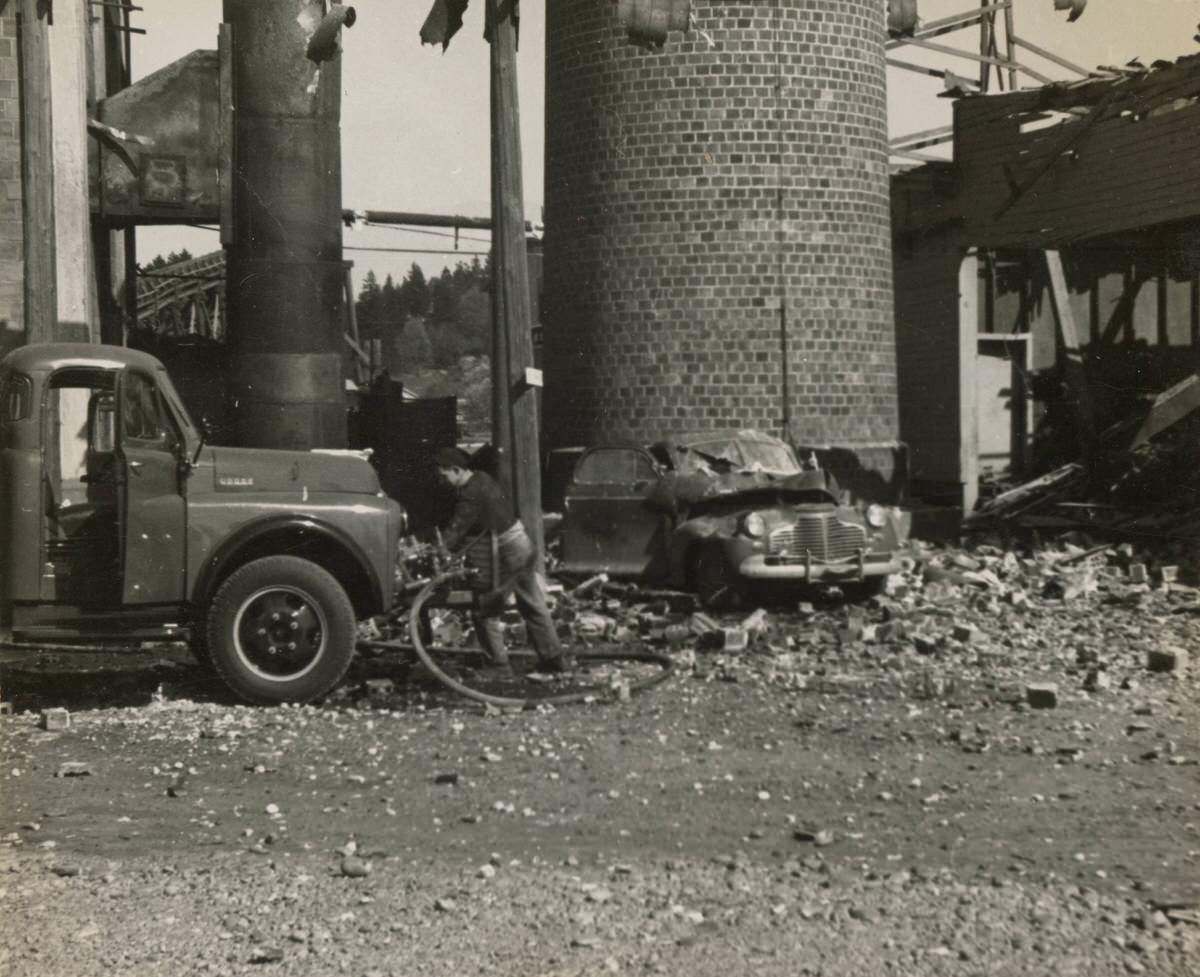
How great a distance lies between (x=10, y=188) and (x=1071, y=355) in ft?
42.0

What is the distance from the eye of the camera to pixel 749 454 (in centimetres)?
1429

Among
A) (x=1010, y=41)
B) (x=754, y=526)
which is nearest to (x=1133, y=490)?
(x=754, y=526)

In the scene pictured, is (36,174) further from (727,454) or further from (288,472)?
(727,454)

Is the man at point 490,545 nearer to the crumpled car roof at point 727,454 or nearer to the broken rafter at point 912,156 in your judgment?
the crumpled car roof at point 727,454

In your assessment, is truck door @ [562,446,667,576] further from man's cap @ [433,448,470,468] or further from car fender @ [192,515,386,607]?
car fender @ [192,515,386,607]

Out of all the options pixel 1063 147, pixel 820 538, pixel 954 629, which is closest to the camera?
pixel 954 629

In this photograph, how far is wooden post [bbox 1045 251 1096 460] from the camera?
59.7 ft

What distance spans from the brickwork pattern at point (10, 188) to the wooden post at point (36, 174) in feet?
0.18

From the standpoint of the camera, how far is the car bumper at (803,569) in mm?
11898

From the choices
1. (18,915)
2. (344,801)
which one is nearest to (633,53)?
(344,801)

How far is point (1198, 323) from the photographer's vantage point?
2158cm

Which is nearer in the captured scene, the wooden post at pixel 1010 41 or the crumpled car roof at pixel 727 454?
the crumpled car roof at pixel 727 454

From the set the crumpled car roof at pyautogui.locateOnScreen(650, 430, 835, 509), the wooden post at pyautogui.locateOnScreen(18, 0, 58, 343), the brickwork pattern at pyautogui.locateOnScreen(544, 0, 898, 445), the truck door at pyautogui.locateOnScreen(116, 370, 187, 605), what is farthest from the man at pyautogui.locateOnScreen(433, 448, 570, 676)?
the brickwork pattern at pyautogui.locateOnScreen(544, 0, 898, 445)

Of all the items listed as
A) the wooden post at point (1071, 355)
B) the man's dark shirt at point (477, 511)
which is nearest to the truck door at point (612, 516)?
the man's dark shirt at point (477, 511)
